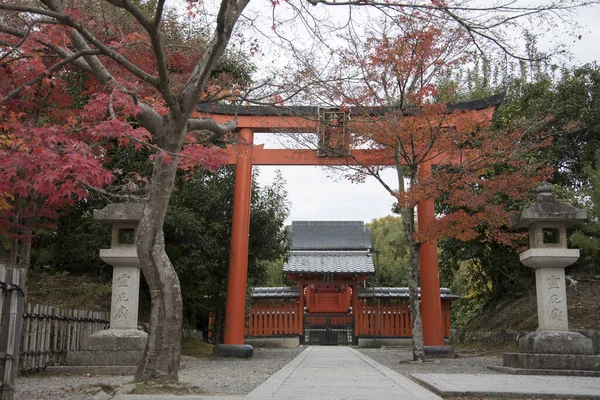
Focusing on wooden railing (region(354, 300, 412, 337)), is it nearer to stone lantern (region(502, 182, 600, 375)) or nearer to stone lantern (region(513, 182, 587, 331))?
stone lantern (region(502, 182, 600, 375))

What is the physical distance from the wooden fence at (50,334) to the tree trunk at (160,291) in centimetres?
281

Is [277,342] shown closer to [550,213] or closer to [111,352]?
[111,352]

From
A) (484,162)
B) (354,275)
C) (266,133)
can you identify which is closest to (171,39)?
(266,133)

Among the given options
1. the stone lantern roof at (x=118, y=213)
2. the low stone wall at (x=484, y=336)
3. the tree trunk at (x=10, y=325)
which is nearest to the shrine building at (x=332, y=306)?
the low stone wall at (x=484, y=336)

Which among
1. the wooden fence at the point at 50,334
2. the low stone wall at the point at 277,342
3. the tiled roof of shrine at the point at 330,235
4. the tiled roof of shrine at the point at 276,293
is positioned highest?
the tiled roof of shrine at the point at 330,235

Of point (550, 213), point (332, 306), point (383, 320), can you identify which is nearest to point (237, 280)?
point (550, 213)

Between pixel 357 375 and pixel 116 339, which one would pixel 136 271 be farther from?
pixel 357 375

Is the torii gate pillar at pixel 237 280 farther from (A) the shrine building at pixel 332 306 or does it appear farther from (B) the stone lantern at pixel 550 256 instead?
(B) the stone lantern at pixel 550 256

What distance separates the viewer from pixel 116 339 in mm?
7949

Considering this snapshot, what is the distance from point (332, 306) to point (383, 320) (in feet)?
10.7

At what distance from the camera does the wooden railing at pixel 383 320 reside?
1825 centimetres

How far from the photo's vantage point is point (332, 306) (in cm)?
2142

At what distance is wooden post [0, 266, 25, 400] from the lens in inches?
155

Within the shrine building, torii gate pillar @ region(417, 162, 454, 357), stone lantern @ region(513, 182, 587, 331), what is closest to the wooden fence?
torii gate pillar @ region(417, 162, 454, 357)
